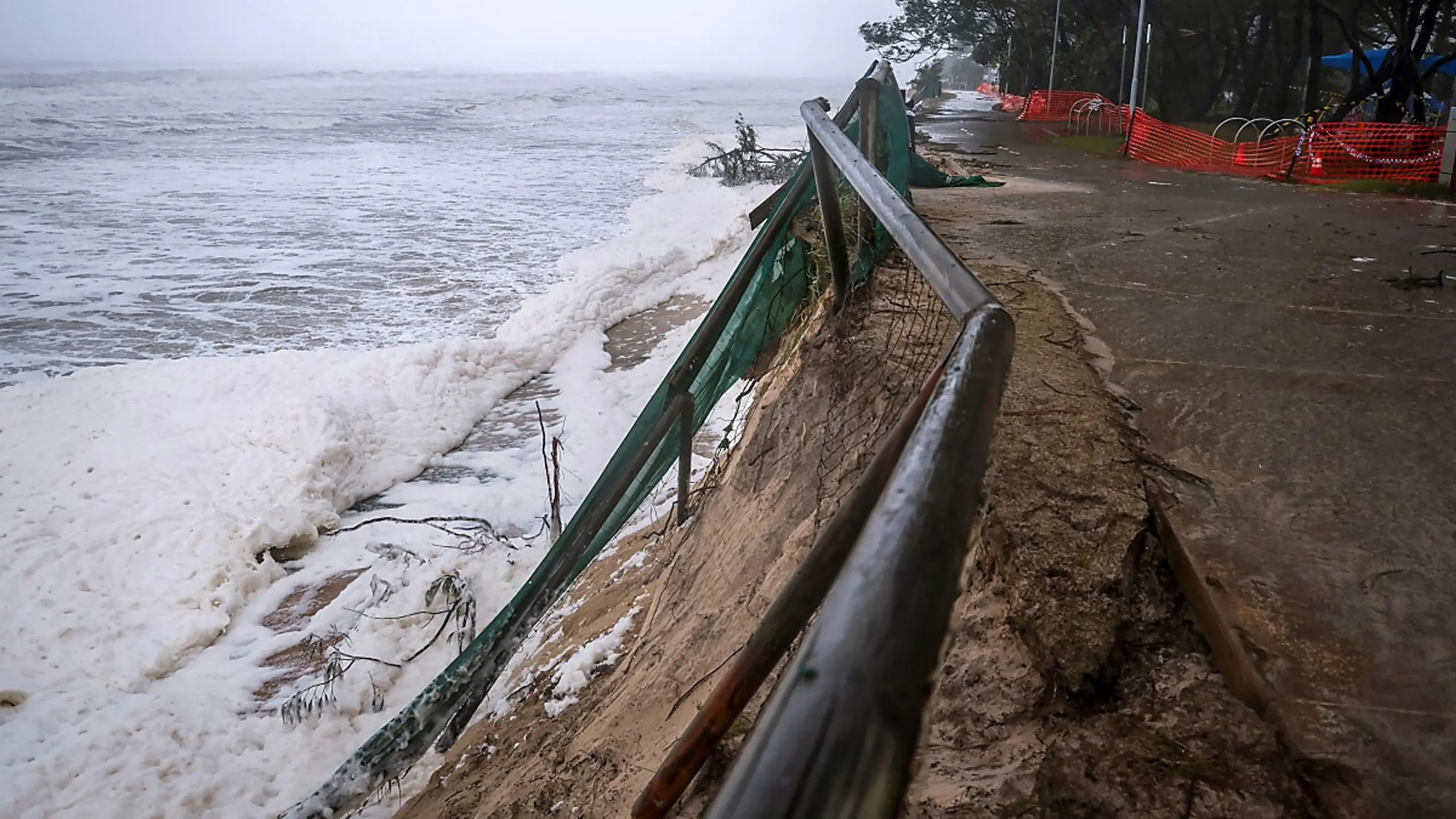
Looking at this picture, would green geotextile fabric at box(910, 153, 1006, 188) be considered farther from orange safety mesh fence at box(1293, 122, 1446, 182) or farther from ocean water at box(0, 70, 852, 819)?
orange safety mesh fence at box(1293, 122, 1446, 182)

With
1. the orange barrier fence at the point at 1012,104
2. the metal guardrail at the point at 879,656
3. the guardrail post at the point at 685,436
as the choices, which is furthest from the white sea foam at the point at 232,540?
the orange barrier fence at the point at 1012,104

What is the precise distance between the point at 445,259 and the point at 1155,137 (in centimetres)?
1148

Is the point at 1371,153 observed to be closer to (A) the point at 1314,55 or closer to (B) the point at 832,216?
(A) the point at 1314,55

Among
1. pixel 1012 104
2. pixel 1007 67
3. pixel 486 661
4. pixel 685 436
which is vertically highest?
pixel 1007 67

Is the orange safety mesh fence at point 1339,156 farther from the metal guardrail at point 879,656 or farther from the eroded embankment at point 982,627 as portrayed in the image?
the metal guardrail at point 879,656

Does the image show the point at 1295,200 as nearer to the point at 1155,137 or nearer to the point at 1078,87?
the point at 1155,137

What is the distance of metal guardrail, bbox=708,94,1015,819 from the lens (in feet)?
1.68

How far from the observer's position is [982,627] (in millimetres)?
1879

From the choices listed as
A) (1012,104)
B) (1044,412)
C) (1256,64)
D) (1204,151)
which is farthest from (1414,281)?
(1012,104)

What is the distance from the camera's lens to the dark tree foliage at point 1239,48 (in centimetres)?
1462

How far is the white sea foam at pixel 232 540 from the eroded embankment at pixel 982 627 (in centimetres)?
152

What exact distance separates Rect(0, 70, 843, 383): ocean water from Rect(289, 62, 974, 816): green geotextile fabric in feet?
27.7

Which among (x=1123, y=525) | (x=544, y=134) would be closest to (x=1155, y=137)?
(x=1123, y=525)

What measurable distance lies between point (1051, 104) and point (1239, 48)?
475cm
